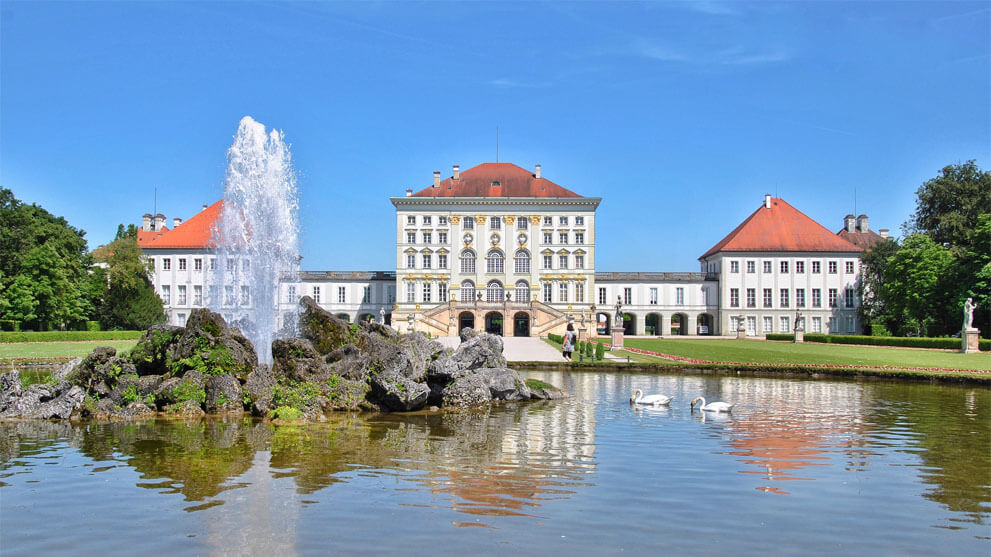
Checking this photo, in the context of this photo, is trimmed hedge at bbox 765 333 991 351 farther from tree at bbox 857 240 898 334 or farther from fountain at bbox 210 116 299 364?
fountain at bbox 210 116 299 364

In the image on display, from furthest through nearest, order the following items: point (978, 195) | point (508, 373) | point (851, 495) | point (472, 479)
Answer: point (978, 195)
point (508, 373)
point (472, 479)
point (851, 495)

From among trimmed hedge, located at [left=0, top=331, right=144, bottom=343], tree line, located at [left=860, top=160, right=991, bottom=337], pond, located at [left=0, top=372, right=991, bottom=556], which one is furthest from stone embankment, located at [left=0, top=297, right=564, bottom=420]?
tree line, located at [left=860, top=160, right=991, bottom=337]

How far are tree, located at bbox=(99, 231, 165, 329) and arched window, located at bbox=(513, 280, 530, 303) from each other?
3015 cm

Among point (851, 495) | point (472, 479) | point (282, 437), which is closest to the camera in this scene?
point (851, 495)

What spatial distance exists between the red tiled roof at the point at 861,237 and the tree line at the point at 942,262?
11623 millimetres

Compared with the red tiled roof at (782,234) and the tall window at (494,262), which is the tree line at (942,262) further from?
the tall window at (494,262)

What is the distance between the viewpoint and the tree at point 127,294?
56.7 meters

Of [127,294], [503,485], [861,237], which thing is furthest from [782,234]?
[503,485]

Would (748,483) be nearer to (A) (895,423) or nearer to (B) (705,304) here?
(A) (895,423)

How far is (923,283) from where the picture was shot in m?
50.1

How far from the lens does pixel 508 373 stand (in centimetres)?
1800

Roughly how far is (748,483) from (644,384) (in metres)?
13.1

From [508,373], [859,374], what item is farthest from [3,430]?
[859,374]

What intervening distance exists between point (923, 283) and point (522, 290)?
32.2 m
